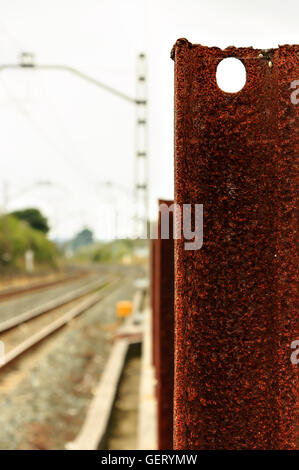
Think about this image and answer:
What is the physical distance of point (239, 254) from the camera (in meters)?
0.86

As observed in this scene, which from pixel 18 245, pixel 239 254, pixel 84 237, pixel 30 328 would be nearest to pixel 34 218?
pixel 18 245

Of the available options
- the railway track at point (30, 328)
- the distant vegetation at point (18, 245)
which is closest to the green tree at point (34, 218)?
the distant vegetation at point (18, 245)

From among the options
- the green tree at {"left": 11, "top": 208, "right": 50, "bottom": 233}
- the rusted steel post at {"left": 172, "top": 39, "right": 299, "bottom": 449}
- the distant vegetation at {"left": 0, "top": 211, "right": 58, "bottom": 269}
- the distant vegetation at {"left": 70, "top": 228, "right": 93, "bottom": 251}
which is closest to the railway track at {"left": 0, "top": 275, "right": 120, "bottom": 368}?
the rusted steel post at {"left": 172, "top": 39, "right": 299, "bottom": 449}

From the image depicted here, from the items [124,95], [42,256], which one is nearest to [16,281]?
[42,256]

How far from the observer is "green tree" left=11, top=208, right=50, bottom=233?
6284cm

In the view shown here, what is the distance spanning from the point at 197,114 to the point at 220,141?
76 millimetres

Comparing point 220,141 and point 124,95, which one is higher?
point 124,95

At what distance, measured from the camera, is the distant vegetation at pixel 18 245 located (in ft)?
124

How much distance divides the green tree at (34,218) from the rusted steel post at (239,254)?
6418 cm

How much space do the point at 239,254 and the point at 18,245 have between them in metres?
47.3
